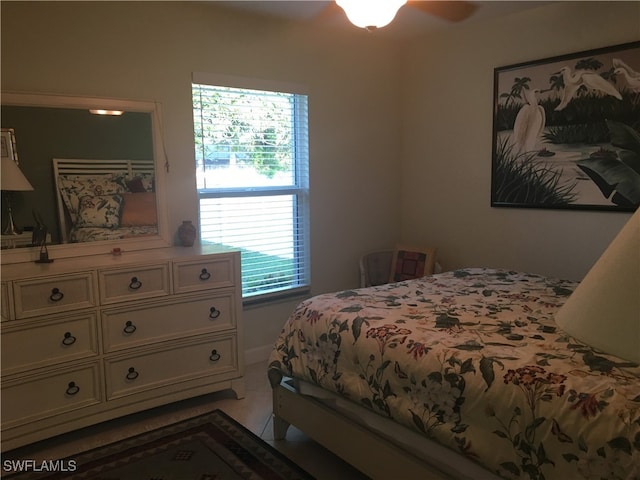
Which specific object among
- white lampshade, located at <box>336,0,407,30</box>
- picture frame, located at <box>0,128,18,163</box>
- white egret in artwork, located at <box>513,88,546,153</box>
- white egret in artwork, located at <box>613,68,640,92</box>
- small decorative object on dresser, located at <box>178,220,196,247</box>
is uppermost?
white lampshade, located at <box>336,0,407,30</box>

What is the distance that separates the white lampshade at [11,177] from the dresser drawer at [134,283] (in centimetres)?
65

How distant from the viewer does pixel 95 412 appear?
8.48 feet

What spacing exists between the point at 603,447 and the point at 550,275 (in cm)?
225

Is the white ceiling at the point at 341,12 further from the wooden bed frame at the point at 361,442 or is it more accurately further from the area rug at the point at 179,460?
the area rug at the point at 179,460

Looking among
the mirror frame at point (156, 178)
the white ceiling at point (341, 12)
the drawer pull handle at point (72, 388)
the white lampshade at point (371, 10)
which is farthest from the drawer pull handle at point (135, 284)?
the white ceiling at point (341, 12)

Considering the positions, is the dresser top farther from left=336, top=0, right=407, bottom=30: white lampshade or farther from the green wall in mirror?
left=336, top=0, right=407, bottom=30: white lampshade

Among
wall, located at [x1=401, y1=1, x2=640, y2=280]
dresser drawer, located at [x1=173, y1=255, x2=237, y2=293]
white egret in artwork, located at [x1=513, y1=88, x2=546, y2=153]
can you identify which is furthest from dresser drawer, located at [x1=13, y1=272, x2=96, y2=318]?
white egret in artwork, located at [x1=513, y1=88, x2=546, y2=153]

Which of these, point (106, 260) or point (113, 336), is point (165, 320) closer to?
point (113, 336)

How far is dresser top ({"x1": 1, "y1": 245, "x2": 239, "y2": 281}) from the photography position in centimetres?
240

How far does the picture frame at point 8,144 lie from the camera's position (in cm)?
261

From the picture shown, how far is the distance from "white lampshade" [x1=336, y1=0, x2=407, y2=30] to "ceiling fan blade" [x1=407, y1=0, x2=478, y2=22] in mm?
816

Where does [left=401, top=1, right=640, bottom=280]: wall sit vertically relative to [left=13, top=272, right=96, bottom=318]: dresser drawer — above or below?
above

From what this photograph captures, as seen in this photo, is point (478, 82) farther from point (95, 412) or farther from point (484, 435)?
point (95, 412)

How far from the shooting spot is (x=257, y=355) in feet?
12.0
